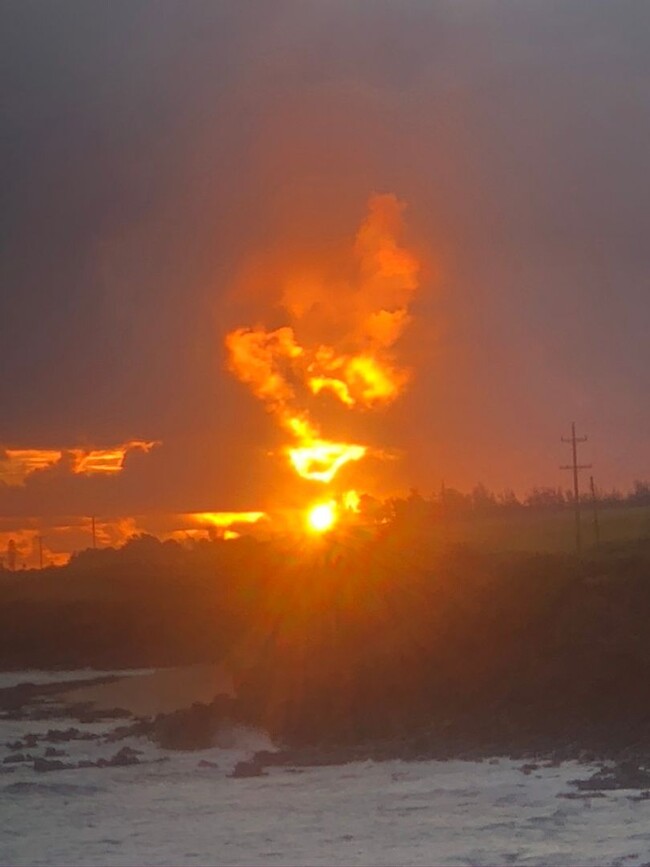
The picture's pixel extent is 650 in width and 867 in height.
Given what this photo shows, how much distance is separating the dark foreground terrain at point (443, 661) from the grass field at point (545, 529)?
1867cm

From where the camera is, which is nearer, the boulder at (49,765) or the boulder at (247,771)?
the boulder at (247,771)

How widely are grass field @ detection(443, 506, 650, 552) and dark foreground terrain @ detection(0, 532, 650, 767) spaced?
61.2ft

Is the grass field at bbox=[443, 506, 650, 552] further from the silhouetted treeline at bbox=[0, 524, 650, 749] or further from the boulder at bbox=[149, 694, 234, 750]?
the boulder at bbox=[149, 694, 234, 750]

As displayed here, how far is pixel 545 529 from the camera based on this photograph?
69438 millimetres

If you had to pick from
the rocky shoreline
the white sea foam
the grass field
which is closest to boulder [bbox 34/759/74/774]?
the rocky shoreline

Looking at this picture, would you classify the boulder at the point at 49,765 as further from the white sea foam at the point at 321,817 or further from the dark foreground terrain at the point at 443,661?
the dark foreground terrain at the point at 443,661

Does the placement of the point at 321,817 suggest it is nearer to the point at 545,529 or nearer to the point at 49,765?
the point at 49,765

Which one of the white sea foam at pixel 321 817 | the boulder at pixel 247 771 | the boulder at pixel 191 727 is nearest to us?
the white sea foam at pixel 321 817

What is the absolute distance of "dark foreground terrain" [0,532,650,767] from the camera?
952 inches

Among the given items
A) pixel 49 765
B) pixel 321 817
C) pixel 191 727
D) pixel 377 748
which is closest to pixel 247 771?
pixel 377 748

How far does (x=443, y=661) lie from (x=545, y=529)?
4233cm

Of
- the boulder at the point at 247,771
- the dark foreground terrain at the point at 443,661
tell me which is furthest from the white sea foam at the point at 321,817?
the dark foreground terrain at the point at 443,661

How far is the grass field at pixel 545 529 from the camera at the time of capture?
59906 millimetres

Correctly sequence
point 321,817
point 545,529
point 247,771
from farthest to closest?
point 545,529, point 247,771, point 321,817
